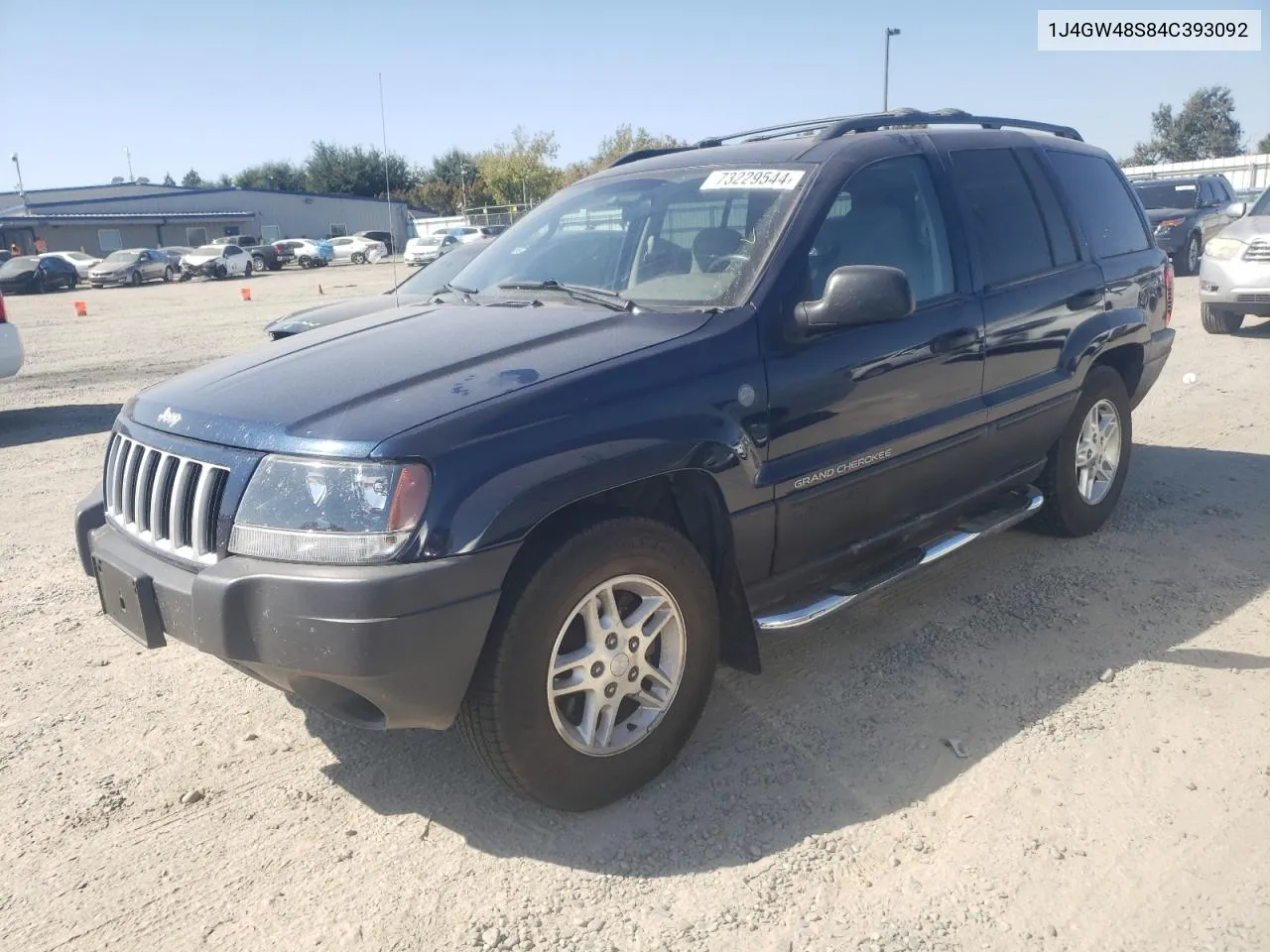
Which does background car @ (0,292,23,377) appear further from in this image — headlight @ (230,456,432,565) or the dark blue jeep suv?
headlight @ (230,456,432,565)

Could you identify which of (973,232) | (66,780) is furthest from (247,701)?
(973,232)

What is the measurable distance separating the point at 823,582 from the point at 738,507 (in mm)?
692

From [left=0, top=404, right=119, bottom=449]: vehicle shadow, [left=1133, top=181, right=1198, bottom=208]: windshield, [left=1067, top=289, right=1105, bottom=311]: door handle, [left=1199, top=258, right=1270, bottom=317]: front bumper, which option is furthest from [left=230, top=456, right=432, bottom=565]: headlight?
[left=1133, top=181, right=1198, bottom=208]: windshield

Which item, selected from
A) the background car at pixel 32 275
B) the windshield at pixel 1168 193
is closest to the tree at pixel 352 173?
the background car at pixel 32 275

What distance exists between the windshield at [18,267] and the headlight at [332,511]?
3730 cm

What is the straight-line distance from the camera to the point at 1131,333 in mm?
5109

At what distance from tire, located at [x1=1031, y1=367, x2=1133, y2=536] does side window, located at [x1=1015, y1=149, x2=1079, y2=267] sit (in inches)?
24.9

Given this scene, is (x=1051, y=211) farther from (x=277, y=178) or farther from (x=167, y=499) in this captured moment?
(x=277, y=178)

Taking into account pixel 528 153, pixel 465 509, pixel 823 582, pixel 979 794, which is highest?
pixel 528 153

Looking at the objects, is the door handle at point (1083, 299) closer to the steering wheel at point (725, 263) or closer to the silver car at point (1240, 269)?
the steering wheel at point (725, 263)

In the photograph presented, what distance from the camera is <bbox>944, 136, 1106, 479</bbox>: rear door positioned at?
420 cm

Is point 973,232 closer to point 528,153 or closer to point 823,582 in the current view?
point 823,582

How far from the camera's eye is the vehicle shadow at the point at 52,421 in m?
8.73

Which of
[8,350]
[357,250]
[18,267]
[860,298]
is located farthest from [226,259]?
[860,298]
